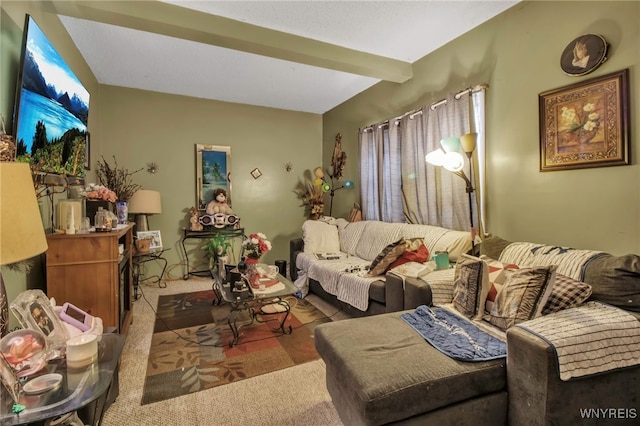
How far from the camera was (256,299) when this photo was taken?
245cm

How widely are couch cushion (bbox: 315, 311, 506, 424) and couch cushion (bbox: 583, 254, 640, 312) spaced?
718 millimetres

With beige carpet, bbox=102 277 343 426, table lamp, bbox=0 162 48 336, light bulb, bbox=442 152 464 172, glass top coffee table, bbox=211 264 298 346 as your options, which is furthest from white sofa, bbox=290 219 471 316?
table lamp, bbox=0 162 48 336

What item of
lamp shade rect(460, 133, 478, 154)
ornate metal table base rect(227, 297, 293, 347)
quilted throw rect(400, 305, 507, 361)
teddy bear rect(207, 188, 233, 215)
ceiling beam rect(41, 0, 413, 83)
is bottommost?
ornate metal table base rect(227, 297, 293, 347)

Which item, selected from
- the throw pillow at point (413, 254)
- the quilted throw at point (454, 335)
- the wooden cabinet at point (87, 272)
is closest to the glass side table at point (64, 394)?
the wooden cabinet at point (87, 272)

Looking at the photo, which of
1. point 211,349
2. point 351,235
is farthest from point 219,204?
point 211,349

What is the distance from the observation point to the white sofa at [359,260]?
244 cm

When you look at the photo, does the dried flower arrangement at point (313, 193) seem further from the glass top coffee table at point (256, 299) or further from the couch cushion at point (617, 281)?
the couch cushion at point (617, 281)

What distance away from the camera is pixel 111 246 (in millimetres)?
2082

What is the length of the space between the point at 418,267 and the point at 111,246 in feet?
7.54

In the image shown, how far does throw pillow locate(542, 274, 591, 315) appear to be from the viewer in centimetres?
158

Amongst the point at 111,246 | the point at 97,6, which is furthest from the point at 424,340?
the point at 97,6

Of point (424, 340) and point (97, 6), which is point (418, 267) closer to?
point (424, 340)

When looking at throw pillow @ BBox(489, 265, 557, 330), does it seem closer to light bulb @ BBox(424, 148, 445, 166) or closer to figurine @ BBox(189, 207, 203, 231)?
light bulb @ BBox(424, 148, 445, 166)

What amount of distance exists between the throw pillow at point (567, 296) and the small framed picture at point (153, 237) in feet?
14.0
